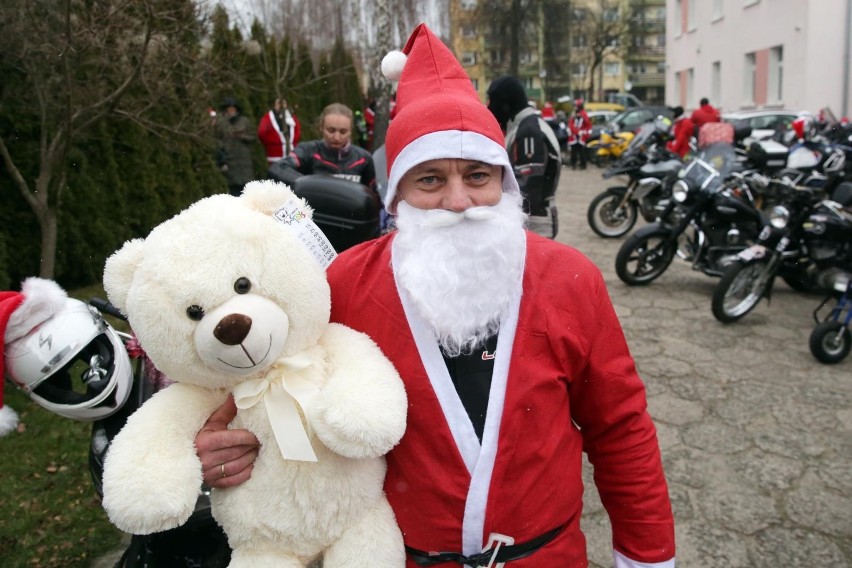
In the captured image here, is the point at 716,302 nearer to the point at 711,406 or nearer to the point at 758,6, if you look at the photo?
the point at 711,406

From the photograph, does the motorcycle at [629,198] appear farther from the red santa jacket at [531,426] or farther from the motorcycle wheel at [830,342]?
the red santa jacket at [531,426]

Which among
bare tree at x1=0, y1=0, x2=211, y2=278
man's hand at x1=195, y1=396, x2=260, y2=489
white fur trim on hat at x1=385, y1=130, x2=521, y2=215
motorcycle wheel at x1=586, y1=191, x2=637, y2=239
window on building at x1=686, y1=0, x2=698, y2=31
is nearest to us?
man's hand at x1=195, y1=396, x2=260, y2=489

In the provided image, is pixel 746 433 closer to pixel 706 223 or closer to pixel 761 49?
pixel 706 223

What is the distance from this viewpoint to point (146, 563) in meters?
1.58

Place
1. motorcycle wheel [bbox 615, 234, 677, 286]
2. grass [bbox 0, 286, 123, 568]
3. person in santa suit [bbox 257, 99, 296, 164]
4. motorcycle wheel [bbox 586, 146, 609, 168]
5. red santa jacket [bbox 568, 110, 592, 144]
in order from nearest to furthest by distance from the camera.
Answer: grass [bbox 0, 286, 123, 568] → motorcycle wheel [bbox 615, 234, 677, 286] → person in santa suit [bbox 257, 99, 296, 164] → motorcycle wheel [bbox 586, 146, 609, 168] → red santa jacket [bbox 568, 110, 592, 144]

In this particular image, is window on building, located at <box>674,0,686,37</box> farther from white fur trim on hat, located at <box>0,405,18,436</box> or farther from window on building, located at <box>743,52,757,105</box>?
white fur trim on hat, located at <box>0,405,18,436</box>

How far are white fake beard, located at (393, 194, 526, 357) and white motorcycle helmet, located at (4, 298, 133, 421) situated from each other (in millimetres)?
735

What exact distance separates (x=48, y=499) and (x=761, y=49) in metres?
22.3

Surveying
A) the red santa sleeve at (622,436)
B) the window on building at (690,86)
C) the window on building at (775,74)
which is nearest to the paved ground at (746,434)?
the red santa sleeve at (622,436)

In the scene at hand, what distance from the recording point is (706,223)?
6254 millimetres

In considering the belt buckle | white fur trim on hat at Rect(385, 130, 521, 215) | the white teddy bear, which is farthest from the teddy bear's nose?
the belt buckle

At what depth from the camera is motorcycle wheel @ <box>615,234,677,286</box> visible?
651 cm

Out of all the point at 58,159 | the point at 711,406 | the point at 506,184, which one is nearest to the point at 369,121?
the point at 58,159

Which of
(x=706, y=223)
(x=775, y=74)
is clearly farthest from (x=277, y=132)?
(x=775, y=74)
